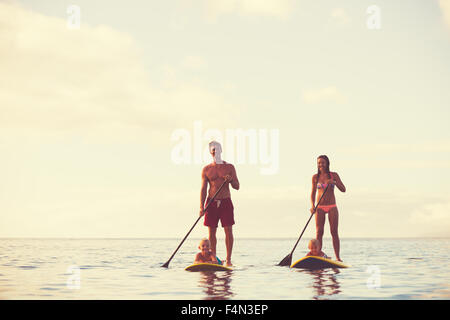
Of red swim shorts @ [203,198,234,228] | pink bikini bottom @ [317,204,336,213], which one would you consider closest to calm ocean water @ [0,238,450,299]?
red swim shorts @ [203,198,234,228]

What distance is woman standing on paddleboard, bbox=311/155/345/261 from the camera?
607 inches

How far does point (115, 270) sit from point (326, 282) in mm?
5978

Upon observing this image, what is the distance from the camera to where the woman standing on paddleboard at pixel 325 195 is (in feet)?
50.6

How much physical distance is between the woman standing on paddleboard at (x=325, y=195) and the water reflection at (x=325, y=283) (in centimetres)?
144

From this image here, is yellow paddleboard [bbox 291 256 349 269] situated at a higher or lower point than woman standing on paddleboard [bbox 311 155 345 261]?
lower

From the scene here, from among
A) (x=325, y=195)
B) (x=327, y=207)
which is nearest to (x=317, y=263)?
(x=327, y=207)

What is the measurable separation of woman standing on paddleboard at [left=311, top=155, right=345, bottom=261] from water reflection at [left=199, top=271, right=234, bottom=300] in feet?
10.3

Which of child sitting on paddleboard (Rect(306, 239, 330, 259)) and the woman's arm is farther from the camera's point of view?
the woman's arm

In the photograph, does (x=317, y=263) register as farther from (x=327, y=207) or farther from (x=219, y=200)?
(x=219, y=200)

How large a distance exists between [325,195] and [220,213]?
9.42ft

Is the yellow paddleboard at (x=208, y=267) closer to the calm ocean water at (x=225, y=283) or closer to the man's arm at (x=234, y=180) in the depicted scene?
the calm ocean water at (x=225, y=283)

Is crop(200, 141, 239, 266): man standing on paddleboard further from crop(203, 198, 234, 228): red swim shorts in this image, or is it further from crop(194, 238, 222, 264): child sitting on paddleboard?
crop(194, 238, 222, 264): child sitting on paddleboard
